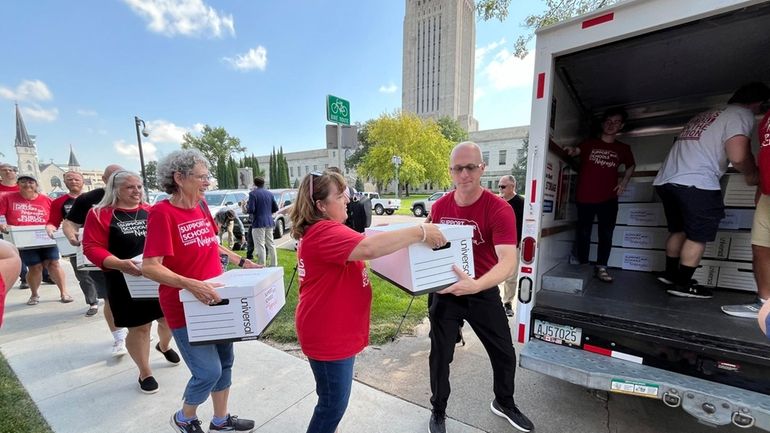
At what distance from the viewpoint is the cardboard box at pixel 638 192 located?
13.0 ft

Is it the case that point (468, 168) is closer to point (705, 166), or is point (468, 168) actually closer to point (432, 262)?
point (432, 262)

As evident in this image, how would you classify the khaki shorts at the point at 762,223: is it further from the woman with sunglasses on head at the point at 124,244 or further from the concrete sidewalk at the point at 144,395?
the woman with sunglasses on head at the point at 124,244

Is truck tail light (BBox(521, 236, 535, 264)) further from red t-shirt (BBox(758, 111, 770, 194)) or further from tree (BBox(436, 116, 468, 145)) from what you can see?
tree (BBox(436, 116, 468, 145))

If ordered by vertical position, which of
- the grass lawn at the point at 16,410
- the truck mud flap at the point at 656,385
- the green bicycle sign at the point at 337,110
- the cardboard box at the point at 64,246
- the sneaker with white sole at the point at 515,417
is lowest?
the grass lawn at the point at 16,410

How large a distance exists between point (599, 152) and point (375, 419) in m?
3.36

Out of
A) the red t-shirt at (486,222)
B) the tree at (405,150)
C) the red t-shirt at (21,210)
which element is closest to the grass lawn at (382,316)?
the red t-shirt at (486,222)

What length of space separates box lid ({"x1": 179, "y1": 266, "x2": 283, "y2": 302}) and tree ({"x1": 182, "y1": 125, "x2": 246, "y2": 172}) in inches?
2146

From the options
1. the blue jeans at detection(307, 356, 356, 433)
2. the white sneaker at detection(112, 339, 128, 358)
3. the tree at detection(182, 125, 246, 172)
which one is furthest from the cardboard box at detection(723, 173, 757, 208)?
the tree at detection(182, 125, 246, 172)

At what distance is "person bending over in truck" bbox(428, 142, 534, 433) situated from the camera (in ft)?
6.49

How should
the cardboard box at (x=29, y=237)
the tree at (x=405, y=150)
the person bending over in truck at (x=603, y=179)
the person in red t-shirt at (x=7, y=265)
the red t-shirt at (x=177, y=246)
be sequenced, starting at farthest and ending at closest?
the tree at (x=405, y=150) < the cardboard box at (x=29, y=237) < the person bending over in truck at (x=603, y=179) < the red t-shirt at (x=177, y=246) < the person in red t-shirt at (x=7, y=265)

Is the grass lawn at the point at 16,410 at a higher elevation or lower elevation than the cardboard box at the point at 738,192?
lower

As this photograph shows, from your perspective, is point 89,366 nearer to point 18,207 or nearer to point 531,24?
point 18,207

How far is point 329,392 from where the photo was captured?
1.54 metres

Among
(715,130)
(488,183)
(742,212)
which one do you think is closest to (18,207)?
(715,130)
